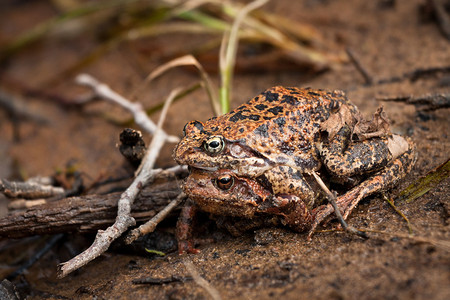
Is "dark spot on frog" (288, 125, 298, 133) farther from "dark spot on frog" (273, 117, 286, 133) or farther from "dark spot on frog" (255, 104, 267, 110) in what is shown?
"dark spot on frog" (255, 104, 267, 110)

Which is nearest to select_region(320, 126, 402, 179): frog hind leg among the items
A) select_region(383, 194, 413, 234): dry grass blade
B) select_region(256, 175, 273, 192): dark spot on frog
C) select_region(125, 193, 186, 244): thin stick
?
select_region(383, 194, 413, 234): dry grass blade

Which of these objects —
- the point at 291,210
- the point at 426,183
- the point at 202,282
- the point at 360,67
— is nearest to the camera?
the point at 202,282

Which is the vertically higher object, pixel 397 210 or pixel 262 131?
pixel 262 131

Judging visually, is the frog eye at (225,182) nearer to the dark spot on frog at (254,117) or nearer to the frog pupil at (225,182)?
the frog pupil at (225,182)

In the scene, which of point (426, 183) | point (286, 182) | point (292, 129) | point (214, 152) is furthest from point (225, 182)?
point (426, 183)

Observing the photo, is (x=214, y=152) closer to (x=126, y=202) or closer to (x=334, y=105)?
(x=126, y=202)

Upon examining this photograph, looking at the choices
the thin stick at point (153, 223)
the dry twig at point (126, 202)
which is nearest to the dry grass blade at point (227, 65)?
the dry twig at point (126, 202)

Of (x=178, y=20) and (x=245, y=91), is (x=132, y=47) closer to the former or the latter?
(x=178, y=20)
